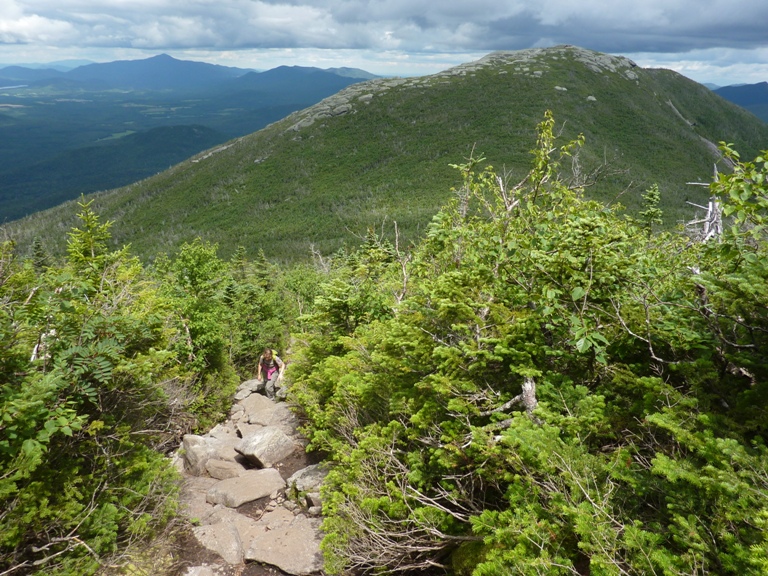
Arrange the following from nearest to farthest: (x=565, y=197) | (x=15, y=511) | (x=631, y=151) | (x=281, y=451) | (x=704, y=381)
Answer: (x=704, y=381) → (x=15, y=511) → (x=565, y=197) → (x=281, y=451) → (x=631, y=151)

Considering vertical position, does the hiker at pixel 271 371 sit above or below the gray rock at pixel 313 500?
below

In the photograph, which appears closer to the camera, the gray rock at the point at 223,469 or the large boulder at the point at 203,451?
the gray rock at the point at 223,469

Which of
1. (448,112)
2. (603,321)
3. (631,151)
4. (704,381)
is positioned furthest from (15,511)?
(448,112)

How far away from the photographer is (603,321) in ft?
19.3

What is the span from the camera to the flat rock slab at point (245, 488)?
9.52m

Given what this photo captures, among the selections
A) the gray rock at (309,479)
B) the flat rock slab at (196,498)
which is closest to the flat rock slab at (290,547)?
the gray rock at (309,479)

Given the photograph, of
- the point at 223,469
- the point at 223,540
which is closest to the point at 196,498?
the point at 223,469

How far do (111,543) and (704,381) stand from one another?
8528 millimetres

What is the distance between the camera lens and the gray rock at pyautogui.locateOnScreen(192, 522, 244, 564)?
7688mm

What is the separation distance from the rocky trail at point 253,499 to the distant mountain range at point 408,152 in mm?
77427

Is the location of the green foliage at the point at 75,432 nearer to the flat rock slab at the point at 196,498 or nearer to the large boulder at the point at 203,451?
the flat rock slab at the point at 196,498

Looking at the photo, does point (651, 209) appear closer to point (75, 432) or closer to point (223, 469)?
point (223, 469)

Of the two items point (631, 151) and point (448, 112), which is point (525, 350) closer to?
point (631, 151)

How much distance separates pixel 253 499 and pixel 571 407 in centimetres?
744
